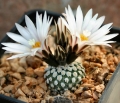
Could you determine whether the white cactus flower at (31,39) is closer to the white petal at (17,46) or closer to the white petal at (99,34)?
the white petal at (17,46)

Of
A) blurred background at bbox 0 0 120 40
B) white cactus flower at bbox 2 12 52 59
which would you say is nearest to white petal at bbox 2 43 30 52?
white cactus flower at bbox 2 12 52 59

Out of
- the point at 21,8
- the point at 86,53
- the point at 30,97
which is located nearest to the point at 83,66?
the point at 86,53

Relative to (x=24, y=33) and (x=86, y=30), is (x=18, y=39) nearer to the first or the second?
(x=24, y=33)

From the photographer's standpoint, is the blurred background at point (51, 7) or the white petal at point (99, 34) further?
the blurred background at point (51, 7)

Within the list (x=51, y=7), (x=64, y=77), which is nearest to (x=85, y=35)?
(x=64, y=77)

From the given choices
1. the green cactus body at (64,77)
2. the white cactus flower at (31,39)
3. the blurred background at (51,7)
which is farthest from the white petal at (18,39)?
the blurred background at (51,7)

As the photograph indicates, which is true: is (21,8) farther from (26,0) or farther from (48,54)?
(48,54)
